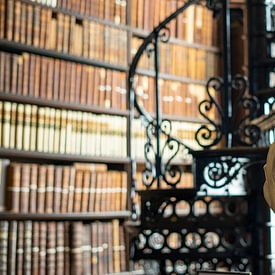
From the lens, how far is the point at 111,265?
3695 mm

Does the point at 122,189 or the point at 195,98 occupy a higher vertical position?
the point at 195,98

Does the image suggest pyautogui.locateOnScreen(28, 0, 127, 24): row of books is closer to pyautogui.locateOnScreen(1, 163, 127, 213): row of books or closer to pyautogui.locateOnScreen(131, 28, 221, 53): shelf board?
pyautogui.locateOnScreen(131, 28, 221, 53): shelf board

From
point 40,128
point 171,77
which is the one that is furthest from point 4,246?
point 171,77

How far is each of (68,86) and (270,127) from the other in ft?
4.92

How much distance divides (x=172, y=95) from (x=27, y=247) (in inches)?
56.6

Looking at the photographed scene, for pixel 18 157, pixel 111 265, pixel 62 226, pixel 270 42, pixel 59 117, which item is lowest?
pixel 111 265

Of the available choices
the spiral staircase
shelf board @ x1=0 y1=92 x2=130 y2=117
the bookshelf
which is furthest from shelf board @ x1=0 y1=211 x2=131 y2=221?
the spiral staircase

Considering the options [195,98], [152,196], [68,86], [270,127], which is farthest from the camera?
[195,98]

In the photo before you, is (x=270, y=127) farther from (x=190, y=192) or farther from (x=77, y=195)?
(x=77, y=195)

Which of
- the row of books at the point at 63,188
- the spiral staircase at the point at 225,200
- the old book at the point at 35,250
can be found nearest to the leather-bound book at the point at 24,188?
the row of books at the point at 63,188

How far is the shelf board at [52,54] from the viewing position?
3432mm

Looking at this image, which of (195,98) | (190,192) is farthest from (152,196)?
(195,98)

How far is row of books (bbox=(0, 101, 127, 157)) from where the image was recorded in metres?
3.39

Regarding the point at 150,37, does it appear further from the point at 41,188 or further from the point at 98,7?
the point at 41,188
